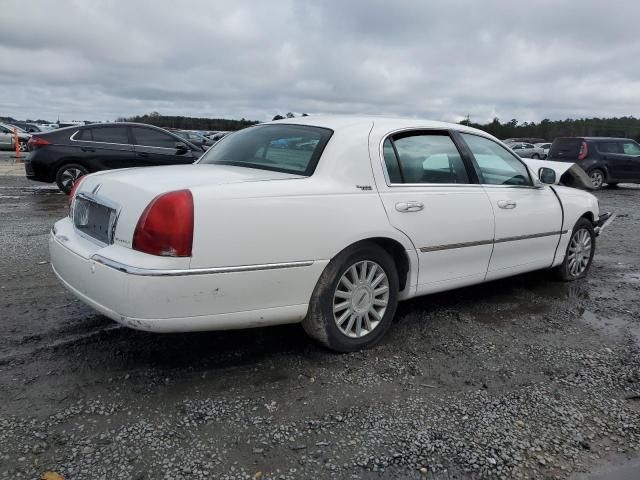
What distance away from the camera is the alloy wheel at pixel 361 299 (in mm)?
3416

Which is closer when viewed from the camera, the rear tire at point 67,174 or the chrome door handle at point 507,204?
the chrome door handle at point 507,204

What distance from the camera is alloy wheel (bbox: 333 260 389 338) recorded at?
3.42 meters

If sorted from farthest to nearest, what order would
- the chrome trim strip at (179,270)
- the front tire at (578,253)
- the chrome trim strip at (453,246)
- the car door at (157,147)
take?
the car door at (157,147)
the front tire at (578,253)
the chrome trim strip at (453,246)
the chrome trim strip at (179,270)

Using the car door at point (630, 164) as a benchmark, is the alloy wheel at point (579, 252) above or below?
below

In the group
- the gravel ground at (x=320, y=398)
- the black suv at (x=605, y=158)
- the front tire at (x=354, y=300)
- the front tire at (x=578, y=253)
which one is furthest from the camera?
the black suv at (x=605, y=158)

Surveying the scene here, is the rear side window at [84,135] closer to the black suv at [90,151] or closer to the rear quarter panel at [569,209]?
the black suv at [90,151]

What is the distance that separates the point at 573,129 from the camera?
2549 inches

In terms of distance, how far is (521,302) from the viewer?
4801 millimetres

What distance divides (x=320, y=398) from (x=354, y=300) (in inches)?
28.6

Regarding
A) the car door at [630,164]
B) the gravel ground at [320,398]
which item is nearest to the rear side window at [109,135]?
the gravel ground at [320,398]

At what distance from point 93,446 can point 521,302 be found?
12.0 feet

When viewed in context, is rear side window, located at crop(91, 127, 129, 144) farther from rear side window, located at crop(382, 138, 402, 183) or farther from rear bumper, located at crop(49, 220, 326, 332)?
rear side window, located at crop(382, 138, 402, 183)

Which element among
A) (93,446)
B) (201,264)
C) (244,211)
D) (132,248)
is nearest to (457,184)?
(244,211)

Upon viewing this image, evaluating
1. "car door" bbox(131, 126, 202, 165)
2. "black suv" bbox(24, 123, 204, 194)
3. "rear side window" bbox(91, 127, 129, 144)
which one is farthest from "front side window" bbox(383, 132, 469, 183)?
"rear side window" bbox(91, 127, 129, 144)
